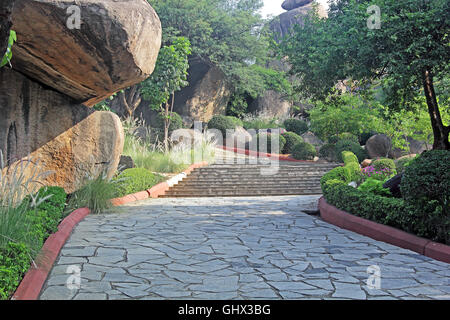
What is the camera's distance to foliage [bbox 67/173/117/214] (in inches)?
334

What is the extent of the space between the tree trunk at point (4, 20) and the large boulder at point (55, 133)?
4363 mm

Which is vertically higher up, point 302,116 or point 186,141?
point 302,116

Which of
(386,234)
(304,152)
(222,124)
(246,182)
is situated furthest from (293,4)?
(386,234)

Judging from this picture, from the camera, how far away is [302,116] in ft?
106

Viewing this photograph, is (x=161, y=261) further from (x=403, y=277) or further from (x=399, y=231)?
(x=399, y=231)

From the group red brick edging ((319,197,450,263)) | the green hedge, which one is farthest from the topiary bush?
the green hedge

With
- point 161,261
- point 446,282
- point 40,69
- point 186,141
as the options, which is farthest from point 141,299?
point 186,141

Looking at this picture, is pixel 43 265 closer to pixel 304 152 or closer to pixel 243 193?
pixel 243 193

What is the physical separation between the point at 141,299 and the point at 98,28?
4088mm

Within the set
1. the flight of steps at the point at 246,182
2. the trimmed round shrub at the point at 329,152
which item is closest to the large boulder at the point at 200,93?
the trimmed round shrub at the point at 329,152

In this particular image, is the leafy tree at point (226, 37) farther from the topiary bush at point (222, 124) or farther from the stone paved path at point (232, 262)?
the stone paved path at point (232, 262)

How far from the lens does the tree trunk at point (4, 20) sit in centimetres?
248

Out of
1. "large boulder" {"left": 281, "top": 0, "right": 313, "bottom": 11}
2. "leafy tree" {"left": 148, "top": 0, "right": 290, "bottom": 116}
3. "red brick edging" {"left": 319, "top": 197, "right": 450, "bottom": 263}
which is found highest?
"large boulder" {"left": 281, "top": 0, "right": 313, "bottom": 11}

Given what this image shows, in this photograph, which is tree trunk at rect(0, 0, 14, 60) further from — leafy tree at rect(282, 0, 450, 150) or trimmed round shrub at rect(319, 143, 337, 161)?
trimmed round shrub at rect(319, 143, 337, 161)
